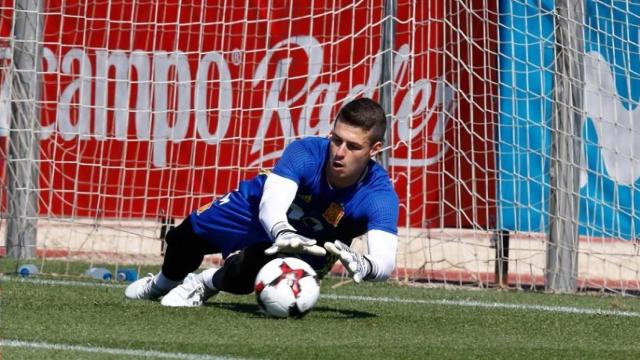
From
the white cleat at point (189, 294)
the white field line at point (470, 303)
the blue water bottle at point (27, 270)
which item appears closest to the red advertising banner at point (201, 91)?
the blue water bottle at point (27, 270)

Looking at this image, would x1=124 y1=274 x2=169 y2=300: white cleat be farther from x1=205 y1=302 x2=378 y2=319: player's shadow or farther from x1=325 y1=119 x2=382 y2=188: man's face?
x1=325 y1=119 x2=382 y2=188: man's face

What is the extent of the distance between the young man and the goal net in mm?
2836

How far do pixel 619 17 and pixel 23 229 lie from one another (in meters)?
4.67

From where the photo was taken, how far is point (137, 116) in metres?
11.0

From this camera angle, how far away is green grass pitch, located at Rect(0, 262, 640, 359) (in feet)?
17.1

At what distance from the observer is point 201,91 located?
11.0m

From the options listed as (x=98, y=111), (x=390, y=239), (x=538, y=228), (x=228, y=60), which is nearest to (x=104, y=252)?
(x=98, y=111)

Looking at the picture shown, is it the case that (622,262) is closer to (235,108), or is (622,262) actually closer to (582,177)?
(582,177)

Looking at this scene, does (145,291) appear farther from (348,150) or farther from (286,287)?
(348,150)

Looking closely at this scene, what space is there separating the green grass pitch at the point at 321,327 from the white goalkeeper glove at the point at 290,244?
338mm

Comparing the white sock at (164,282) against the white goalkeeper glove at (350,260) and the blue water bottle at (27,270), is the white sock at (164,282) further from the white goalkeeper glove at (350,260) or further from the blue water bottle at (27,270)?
the blue water bottle at (27,270)

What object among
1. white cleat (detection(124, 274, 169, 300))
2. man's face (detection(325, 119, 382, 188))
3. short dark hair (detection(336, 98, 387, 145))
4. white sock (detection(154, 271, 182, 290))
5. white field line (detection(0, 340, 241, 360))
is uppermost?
short dark hair (detection(336, 98, 387, 145))

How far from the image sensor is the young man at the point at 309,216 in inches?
251

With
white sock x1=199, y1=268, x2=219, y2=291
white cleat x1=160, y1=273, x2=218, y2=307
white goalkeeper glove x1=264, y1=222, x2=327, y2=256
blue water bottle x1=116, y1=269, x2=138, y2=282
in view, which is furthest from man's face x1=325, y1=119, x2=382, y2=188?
blue water bottle x1=116, y1=269, x2=138, y2=282
